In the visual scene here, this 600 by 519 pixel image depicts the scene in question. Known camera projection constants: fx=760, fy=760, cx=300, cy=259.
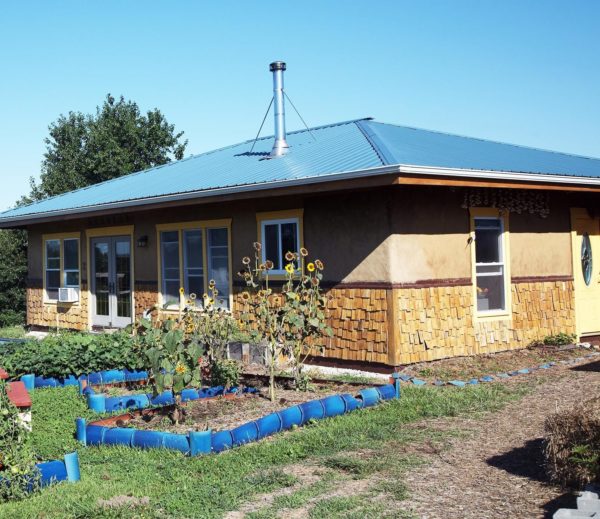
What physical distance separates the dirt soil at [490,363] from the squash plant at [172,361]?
3.70 metres

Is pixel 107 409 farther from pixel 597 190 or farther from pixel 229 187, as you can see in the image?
pixel 597 190

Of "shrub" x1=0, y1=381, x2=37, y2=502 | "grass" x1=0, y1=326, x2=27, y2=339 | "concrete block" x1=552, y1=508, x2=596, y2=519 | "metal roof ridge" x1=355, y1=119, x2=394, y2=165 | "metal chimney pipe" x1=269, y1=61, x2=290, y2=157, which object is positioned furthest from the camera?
"grass" x1=0, y1=326, x2=27, y2=339

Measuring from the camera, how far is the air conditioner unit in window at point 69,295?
17.1 metres

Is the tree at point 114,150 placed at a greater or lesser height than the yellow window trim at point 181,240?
greater

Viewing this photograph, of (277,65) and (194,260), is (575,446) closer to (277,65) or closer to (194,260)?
(194,260)

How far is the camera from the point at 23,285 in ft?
71.6

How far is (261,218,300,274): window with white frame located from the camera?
12.1 m

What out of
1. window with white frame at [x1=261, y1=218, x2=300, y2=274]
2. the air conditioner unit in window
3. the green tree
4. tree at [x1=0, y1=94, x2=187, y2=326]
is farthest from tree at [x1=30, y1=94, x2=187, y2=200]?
window with white frame at [x1=261, y1=218, x2=300, y2=274]

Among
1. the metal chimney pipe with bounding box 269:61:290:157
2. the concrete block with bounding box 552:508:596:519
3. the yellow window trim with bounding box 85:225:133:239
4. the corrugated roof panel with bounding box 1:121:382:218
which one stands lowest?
the concrete block with bounding box 552:508:596:519

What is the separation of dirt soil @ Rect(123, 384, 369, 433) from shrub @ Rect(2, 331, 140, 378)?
2.16 metres

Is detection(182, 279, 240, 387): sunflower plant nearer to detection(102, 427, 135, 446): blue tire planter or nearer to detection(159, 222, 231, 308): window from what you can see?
detection(102, 427, 135, 446): blue tire planter

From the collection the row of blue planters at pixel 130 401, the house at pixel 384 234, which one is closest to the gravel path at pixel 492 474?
the row of blue planters at pixel 130 401

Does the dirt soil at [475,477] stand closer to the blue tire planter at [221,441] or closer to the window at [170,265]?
the blue tire planter at [221,441]

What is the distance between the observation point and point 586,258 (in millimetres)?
13789
